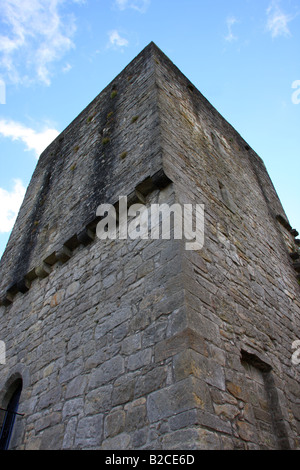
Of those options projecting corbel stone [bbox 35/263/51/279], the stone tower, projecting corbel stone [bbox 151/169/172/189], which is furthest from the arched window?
projecting corbel stone [bbox 151/169/172/189]

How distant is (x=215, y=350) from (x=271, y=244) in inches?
151

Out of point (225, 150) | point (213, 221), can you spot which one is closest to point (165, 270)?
point (213, 221)

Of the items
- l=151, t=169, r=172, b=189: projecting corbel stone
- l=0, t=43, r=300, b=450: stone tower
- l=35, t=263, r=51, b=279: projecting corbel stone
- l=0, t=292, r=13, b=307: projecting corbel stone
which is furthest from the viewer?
l=0, t=292, r=13, b=307: projecting corbel stone

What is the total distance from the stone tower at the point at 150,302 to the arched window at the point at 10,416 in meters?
0.02

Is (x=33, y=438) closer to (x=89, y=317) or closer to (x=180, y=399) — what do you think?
(x=89, y=317)

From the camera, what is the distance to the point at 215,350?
3266mm

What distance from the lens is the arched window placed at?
443 cm

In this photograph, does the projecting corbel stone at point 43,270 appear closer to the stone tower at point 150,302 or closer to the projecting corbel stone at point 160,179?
the stone tower at point 150,302

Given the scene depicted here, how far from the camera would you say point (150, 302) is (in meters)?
3.55

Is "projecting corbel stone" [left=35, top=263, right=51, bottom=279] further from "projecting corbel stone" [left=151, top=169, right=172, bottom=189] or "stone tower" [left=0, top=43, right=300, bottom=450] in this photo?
"projecting corbel stone" [left=151, top=169, right=172, bottom=189]

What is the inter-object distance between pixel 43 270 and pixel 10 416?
2036 mm

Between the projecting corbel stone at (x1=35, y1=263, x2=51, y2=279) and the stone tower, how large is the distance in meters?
0.03

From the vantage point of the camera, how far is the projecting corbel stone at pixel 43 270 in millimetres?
5630

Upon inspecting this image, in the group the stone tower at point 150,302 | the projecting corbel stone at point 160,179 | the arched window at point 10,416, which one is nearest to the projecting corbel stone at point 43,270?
the stone tower at point 150,302
